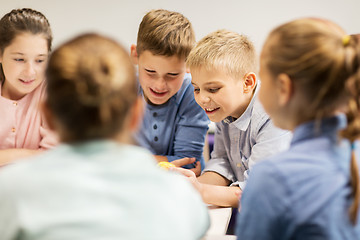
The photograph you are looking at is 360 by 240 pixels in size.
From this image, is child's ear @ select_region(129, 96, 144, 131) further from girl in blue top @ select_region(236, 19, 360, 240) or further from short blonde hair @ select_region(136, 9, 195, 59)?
short blonde hair @ select_region(136, 9, 195, 59)

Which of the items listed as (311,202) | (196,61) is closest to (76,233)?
(311,202)

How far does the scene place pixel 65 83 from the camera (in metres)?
0.66

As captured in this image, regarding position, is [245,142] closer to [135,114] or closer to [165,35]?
[165,35]

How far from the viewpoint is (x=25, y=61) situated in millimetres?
1432

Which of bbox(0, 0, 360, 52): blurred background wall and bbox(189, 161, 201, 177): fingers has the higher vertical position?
bbox(0, 0, 360, 52): blurred background wall

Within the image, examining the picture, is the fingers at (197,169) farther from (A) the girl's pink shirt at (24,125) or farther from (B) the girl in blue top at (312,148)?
(B) the girl in blue top at (312,148)

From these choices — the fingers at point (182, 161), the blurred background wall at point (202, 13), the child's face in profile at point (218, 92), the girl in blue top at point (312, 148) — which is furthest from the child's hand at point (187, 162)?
the blurred background wall at point (202, 13)

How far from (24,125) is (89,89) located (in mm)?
930

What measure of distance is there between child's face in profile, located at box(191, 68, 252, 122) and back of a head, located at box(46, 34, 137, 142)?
0.74 m

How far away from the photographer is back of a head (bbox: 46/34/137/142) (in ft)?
2.13

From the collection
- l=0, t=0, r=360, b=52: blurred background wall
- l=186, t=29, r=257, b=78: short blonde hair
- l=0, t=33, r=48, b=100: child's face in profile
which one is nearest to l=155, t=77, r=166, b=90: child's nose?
l=186, t=29, r=257, b=78: short blonde hair

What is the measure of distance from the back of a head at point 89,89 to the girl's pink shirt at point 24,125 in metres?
0.82

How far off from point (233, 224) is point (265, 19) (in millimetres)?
1342

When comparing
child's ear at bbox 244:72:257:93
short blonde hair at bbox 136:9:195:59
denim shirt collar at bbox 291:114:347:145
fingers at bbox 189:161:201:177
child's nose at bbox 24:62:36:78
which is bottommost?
fingers at bbox 189:161:201:177
